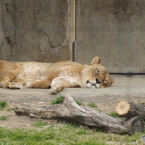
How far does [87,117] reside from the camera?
5.10 metres

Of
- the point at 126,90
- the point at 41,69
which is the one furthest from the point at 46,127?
the point at 41,69

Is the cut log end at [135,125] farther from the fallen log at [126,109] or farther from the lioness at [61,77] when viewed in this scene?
the lioness at [61,77]

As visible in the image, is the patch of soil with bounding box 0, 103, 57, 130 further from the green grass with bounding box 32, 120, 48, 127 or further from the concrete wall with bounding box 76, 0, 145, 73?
the concrete wall with bounding box 76, 0, 145, 73

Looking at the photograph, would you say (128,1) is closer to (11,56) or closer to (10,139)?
(11,56)

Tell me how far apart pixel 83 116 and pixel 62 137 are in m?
0.66

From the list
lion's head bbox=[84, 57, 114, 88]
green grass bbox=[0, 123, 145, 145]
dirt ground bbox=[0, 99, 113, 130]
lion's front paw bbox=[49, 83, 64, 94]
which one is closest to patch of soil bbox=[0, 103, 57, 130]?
dirt ground bbox=[0, 99, 113, 130]

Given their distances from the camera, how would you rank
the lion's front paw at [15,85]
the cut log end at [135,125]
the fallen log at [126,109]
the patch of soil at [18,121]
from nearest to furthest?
the cut log end at [135,125]
the fallen log at [126,109]
the patch of soil at [18,121]
the lion's front paw at [15,85]

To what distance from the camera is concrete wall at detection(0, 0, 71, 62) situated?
9391mm

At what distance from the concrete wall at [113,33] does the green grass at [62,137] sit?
469 centimetres

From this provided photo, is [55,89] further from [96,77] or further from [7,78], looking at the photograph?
[7,78]

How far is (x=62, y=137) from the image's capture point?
459 centimetres

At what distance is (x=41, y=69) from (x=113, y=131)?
366cm

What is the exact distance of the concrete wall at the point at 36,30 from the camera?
9.39 meters

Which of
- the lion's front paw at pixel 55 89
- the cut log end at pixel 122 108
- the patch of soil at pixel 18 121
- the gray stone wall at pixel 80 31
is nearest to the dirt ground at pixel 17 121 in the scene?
the patch of soil at pixel 18 121
